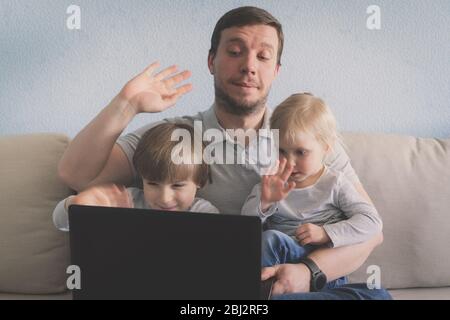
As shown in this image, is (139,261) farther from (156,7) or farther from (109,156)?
(156,7)

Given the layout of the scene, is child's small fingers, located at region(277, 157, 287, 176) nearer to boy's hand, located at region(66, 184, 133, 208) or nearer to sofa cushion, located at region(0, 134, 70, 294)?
boy's hand, located at region(66, 184, 133, 208)

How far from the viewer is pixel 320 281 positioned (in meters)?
1.49

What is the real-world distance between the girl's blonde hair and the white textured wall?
0.14 feet

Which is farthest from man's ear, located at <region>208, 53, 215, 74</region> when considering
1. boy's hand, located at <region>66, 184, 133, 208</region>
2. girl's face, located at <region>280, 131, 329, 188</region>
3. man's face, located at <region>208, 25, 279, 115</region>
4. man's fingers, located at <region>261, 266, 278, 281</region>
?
man's fingers, located at <region>261, 266, 278, 281</region>

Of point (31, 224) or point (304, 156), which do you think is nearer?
point (304, 156)

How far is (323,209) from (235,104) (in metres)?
0.35

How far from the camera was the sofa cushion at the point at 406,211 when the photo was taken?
157 centimetres

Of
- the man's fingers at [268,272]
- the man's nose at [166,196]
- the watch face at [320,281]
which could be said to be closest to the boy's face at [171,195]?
the man's nose at [166,196]

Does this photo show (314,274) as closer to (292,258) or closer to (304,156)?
(292,258)

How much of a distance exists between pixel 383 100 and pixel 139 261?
764 mm

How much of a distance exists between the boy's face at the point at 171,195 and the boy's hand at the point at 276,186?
0.18 m

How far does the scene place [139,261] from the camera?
1471mm

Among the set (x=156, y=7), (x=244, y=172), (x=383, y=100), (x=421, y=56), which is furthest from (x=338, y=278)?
(x=156, y=7)

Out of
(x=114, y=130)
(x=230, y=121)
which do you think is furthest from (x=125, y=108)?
(x=230, y=121)
